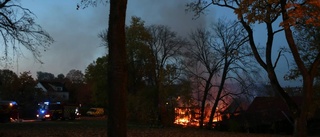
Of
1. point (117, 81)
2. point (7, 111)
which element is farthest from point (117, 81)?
point (7, 111)

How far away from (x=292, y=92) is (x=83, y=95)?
58.4 metres

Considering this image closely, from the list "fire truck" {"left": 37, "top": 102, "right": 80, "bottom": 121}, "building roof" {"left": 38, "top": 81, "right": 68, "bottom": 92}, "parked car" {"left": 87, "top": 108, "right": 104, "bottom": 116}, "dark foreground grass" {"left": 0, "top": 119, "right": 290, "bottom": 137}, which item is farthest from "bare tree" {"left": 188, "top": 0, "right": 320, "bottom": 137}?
"building roof" {"left": 38, "top": 81, "right": 68, "bottom": 92}

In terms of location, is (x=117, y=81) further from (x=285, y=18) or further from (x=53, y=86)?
(x=53, y=86)

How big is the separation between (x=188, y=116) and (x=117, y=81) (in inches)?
1513

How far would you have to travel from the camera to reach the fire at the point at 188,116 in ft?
147

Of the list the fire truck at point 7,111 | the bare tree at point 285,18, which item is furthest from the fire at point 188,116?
the bare tree at point 285,18

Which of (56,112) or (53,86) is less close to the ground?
(53,86)

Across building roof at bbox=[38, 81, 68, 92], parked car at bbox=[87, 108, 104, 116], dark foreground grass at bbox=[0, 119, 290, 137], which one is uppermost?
building roof at bbox=[38, 81, 68, 92]

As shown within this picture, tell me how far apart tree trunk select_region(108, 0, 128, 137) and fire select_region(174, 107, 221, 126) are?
1266 inches

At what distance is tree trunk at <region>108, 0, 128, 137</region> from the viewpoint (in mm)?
10805

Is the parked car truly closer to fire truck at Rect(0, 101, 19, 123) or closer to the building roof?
fire truck at Rect(0, 101, 19, 123)

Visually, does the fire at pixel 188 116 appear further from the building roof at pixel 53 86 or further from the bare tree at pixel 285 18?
the building roof at pixel 53 86

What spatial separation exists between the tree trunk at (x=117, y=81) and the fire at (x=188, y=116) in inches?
1266

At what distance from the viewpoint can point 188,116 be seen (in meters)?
48.7
